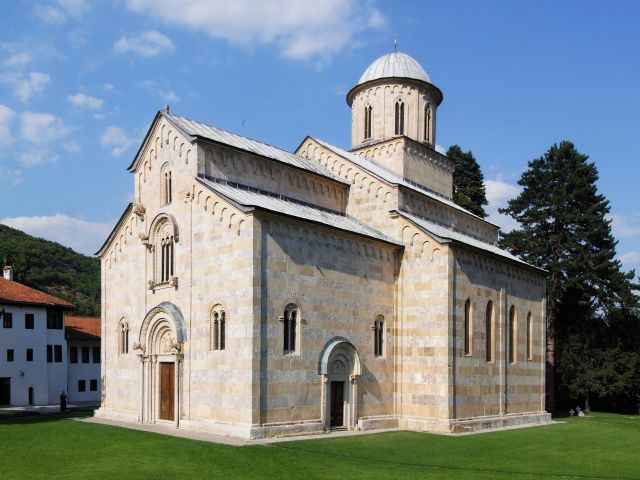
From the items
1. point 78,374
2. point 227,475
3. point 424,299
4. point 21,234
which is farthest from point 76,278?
point 227,475

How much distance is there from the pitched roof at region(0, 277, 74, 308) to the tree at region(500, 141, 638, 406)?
100 feet

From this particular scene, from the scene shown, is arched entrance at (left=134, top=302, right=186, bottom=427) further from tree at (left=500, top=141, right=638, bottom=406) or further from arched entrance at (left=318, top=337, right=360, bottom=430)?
tree at (left=500, top=141, right=638, bottom=406)

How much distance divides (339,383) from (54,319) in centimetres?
2592

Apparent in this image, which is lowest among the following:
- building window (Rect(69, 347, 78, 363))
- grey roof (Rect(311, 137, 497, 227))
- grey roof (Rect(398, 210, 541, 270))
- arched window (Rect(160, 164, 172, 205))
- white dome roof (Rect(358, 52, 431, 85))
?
building window (Rect(69, 347, 78, 363))

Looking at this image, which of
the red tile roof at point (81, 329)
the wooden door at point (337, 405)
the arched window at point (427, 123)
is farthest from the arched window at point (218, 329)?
the red tile roof at point (81, 329)

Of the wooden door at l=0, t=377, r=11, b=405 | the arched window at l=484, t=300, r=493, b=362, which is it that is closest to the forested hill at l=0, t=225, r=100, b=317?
the wooden door at l=0, t=377, r=11, b=405

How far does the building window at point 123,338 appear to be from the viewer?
27.7 m

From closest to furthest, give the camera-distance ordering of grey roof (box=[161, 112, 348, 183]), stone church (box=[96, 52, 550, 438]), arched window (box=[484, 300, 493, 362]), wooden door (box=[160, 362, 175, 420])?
1. stone church (box=[96, 52, 550, 438])
2. wooden door (box=[160, 362, 175, 420])
3. grey roof (box=[161, 112, 348, 183])
4. arched window (box=[484, 300, 493, 362])

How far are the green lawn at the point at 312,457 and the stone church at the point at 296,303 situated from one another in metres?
2.02

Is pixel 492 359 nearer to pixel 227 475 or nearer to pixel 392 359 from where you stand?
pixel 392 359

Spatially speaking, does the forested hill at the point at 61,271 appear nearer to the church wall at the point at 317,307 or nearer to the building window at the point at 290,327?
the church wall at the point at 317,307

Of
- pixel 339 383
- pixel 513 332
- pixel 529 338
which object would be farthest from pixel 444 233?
pixel 339 383

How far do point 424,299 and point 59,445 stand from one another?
14445mm

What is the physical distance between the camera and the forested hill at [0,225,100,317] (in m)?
73.0
